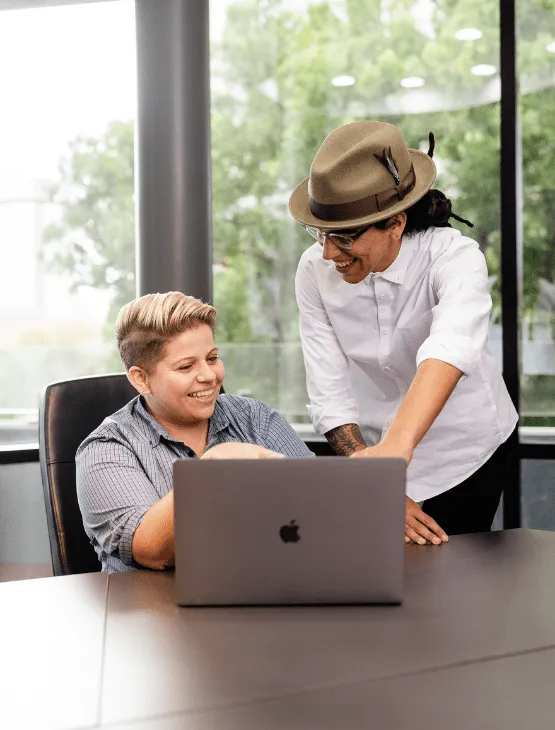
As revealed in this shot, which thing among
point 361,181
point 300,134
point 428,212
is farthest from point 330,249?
point 300,134

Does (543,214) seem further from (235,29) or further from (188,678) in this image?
(188,678)

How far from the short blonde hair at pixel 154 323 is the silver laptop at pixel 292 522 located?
0.70 metres

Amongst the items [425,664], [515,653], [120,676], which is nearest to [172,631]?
[120,676]

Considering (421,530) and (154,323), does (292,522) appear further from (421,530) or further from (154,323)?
(154,323)

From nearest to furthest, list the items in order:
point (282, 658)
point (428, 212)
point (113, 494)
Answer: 1. point (282, 658)
2. point (113, 494)
3. point (428, 212)

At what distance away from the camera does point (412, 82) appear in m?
3.82

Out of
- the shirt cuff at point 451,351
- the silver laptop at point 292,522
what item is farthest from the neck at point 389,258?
the silver laptop at point 292,522

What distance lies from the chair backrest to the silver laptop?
72 centimetres

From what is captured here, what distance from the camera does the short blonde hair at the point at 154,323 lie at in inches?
77.6

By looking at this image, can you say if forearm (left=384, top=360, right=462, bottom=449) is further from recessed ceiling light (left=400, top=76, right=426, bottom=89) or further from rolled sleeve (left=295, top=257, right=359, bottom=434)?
recessed ceiling light (left=400, top=76, right=426, bottom=89)

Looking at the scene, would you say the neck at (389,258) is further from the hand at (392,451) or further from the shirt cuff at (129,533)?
the shirt cuff at (129,533)

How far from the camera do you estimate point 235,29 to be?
12.9 feet

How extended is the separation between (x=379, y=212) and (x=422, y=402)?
1.54ft

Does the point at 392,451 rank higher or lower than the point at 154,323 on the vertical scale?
lower
